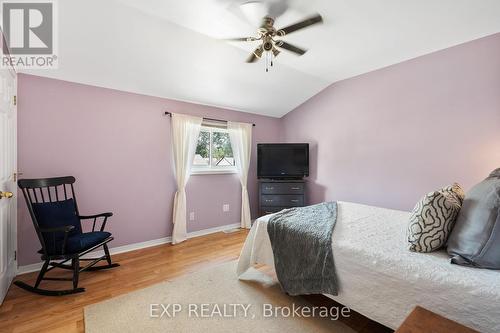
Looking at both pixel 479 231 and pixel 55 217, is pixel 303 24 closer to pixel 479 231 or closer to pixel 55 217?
pixel 479 231

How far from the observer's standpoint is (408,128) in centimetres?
312

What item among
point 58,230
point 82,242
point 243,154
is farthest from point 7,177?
point 243,154

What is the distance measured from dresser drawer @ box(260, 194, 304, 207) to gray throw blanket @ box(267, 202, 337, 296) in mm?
1706

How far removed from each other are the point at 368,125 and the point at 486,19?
62.5 inches

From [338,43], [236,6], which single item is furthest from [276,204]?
[236,6]

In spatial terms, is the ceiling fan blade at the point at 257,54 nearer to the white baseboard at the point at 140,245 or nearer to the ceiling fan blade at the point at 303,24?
the ceiling fan blade at the point at 303,24

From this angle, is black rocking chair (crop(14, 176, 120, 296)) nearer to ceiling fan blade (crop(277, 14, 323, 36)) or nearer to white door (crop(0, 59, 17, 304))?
white door (crop(0, 59, 17, 304))

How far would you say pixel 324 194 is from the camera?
13.6 ft

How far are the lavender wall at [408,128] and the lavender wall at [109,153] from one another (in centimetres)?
202

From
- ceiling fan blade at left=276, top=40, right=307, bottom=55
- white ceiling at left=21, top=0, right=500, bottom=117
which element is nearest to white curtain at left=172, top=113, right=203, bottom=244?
white ceiling at left=21, top=0, right=500, bottom=117

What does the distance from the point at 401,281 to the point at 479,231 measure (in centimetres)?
54

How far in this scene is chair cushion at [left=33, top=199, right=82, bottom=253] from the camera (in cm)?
220

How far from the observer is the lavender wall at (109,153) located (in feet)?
8.34

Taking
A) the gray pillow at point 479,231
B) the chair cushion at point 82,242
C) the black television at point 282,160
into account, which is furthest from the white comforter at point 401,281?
the chair cushion at point 82,242
